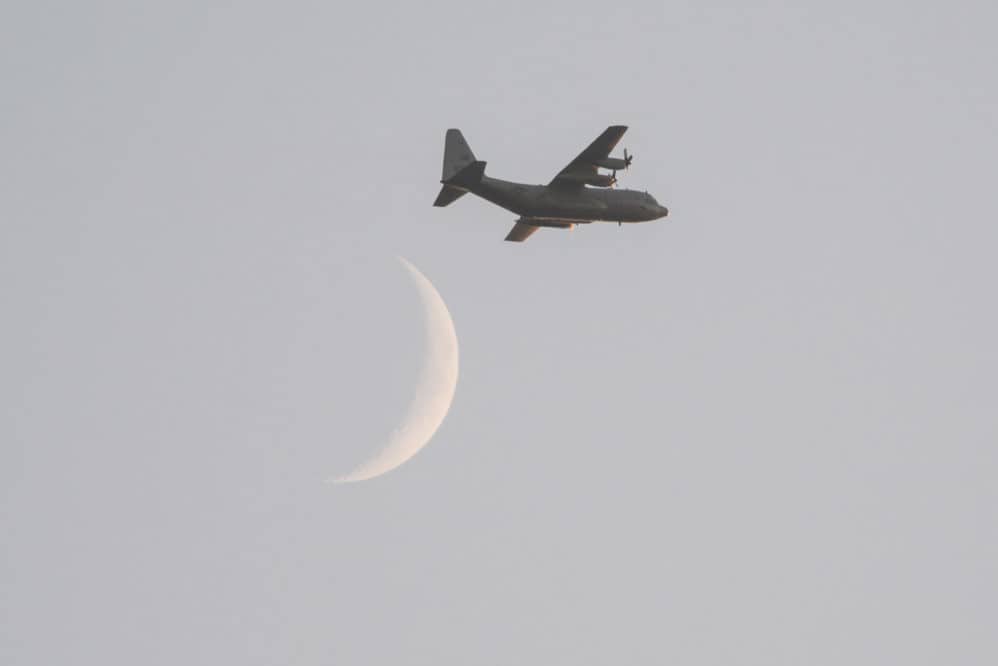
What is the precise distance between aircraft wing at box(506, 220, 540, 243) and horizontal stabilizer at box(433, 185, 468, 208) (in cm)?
446

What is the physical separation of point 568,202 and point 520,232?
4475 millimetres

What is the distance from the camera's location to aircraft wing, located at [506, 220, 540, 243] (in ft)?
374

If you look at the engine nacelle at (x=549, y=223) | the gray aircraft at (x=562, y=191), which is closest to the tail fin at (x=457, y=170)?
the gray aircraft at (x=562, y=191)

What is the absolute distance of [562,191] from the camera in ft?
362

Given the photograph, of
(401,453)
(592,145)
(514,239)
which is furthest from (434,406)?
(592,145)

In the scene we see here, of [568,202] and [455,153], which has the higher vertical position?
[455,153]

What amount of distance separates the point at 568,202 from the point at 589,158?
99.3 inches

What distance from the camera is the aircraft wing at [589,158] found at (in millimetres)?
108000

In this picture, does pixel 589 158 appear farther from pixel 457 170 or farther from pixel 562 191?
pixel 457 170

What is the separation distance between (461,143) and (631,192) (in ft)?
28.8

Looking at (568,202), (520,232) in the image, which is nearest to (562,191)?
(568,202)

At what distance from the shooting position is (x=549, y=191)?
110m

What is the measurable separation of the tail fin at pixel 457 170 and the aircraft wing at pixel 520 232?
401 centimetres

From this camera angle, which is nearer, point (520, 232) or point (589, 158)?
point (589, 158)
